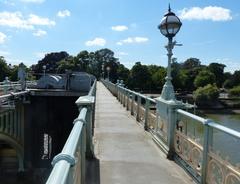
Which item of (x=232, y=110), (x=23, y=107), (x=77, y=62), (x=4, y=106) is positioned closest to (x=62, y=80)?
(x=23, y=107)

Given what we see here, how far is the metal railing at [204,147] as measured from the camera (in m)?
5.36

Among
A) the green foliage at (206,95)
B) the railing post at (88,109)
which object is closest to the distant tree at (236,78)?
the green foliage at (206,95)

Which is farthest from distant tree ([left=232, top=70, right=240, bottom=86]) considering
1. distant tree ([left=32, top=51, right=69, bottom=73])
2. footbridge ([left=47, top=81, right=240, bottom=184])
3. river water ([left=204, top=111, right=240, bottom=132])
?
footbridge ([left=47, top=81, right=240, bottom=184])

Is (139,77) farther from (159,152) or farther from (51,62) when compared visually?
(159,152)

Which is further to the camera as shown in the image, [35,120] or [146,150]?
[35,120]

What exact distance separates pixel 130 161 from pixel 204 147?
242cm

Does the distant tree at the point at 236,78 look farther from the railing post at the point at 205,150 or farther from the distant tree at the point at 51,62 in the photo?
the railing post at the point at 205,150

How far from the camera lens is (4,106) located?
93.7ft

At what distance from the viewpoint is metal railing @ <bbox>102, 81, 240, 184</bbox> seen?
5.36 meters

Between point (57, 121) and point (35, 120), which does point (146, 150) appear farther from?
point (57, 121)

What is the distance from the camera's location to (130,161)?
26.8ft

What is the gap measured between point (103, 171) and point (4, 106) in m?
22.9

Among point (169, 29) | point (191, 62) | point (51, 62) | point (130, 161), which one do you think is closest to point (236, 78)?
point (191, 62)

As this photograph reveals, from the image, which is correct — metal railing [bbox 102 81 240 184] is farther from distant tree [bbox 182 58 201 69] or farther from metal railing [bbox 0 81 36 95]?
distant tree [bbox 182 58 201 69]
